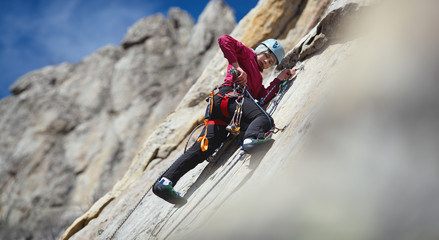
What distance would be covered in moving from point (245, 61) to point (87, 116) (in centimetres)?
1490

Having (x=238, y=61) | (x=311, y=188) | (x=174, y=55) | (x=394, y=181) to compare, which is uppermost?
(x=174, y=55)

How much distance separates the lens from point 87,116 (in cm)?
1748

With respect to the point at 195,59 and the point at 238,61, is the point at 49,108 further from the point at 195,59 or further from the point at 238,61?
the point at 238,61

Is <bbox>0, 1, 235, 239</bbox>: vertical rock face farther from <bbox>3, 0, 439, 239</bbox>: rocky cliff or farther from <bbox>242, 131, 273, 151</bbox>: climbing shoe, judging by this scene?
<bbox>242, 131, 273, 151</bbox>: climbing shoe

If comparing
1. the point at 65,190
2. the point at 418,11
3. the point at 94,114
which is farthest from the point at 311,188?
the point at 94,114

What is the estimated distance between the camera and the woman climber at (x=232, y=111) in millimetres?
3731

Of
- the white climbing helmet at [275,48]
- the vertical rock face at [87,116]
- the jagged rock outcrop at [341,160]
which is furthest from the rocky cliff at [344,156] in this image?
the vertical rock face at [87,116]

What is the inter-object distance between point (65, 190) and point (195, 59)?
9.67 m

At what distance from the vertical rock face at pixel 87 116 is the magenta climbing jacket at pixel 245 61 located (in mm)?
9498

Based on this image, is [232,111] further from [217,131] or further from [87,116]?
[87,116]

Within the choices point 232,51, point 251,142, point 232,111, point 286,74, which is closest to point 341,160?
point 251,142

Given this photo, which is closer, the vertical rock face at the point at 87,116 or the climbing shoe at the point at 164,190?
the climbing shoe at the point at 164,190

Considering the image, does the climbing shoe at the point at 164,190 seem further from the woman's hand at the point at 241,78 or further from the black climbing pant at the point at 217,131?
the woman's hand at the point at 241,78

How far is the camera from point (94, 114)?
57.3 ft
